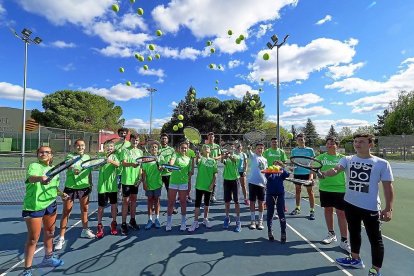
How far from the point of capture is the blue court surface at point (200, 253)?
4.08 m

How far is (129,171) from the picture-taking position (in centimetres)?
582

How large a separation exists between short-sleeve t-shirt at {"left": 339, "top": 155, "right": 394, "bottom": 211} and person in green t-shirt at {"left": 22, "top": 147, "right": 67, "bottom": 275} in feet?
13.4

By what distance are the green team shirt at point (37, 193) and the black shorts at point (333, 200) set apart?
4.47m

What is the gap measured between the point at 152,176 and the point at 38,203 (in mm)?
2611

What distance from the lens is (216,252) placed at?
475 centimetres

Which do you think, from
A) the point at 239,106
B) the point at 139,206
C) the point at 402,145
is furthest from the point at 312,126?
the point at 139,206

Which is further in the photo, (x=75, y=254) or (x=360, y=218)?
(x=75, y=254)

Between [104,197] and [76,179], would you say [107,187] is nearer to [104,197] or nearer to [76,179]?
[104,197]

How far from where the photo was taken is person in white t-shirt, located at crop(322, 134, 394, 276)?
3701 millimetres

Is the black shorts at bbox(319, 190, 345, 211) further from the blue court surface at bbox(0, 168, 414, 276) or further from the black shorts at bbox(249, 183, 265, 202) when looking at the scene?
the black shorts at bbox(249, 183, 265, 202)

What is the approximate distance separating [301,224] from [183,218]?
263 cm

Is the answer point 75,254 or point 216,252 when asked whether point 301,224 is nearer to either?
point 216,252

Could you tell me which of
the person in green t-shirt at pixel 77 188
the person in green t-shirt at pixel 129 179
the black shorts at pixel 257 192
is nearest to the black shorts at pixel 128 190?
the person in green t-shirt at pixel 129 179

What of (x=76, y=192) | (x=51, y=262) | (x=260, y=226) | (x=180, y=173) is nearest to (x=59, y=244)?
(x=51, y=262)
